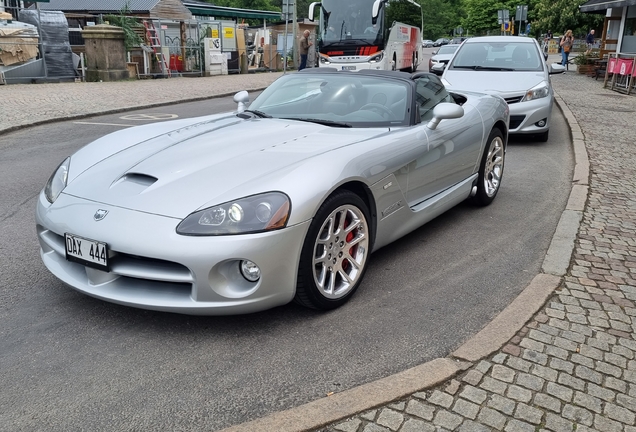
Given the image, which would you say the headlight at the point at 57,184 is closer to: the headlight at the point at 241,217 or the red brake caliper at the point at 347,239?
the headlight at the point at 241,217

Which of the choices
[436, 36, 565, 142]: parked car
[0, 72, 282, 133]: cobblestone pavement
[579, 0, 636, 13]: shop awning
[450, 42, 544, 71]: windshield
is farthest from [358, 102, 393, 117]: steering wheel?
[579, 0, 636, 13]: shop awning

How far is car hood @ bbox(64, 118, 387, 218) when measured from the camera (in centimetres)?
314

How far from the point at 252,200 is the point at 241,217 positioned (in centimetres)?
12

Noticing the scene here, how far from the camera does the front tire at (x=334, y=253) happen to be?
320 centimetres

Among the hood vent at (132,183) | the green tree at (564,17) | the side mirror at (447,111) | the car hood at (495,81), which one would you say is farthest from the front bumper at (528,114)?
the green tree at (564,17)

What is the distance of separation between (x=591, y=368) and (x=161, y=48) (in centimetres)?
2338

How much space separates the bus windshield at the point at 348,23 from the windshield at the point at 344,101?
1707 centimetres

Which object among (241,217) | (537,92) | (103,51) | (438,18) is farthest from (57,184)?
(438,18)

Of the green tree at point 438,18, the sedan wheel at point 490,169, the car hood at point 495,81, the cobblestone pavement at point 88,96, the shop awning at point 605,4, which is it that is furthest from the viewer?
the green tree at point 438,18

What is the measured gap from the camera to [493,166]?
593cm

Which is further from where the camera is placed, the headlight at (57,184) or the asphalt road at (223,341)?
the headlight at (57,184)

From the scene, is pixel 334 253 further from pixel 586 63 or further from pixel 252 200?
pixel 586 63

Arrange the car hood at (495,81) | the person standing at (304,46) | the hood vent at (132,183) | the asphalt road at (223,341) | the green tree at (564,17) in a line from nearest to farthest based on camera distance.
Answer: the asphalt road at (223,341) → the hood vent at (132,183) → the car hood at (495,81) → the person standing at (304,46) → the green tree at (564,17)

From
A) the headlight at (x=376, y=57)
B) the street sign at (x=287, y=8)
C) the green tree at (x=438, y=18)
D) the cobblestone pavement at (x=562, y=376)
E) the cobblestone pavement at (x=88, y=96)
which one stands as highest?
the green tree at (x=438, y=18)
